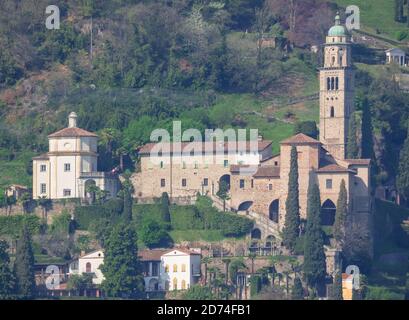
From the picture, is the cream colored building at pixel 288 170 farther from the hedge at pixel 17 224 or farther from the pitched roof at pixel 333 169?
the hedge at pixel 17 224

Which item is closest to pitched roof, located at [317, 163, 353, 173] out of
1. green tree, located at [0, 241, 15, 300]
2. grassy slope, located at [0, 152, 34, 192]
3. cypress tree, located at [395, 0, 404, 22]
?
grassy slope, located at [0, 152, 34, 192]

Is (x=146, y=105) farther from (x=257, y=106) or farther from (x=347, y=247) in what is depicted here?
(x=347, y=247)

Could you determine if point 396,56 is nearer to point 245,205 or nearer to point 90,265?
point 245,205

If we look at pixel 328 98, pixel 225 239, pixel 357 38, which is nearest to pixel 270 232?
pixel 225 239

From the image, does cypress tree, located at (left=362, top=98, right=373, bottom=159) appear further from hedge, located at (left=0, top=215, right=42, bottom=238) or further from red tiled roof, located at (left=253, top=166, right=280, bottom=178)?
hedge, located at (left=0, top=215, right=42, bottom=238)

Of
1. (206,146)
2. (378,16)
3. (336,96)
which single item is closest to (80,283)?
(206,146)

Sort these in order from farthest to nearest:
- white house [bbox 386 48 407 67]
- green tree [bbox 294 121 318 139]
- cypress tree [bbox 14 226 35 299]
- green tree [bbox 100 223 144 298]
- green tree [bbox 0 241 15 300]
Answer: white house [bbox 386 48 407 67]
green tree [bbox 294 121 318 139]
green tree [bbox 100 223 144 298]
cypress tree [bbox 14 226 35 299]
green tree [bbox 0 241 15 300]

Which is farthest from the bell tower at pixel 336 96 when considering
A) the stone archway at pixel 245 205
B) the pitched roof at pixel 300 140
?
the stone archway at pixel 245 205
